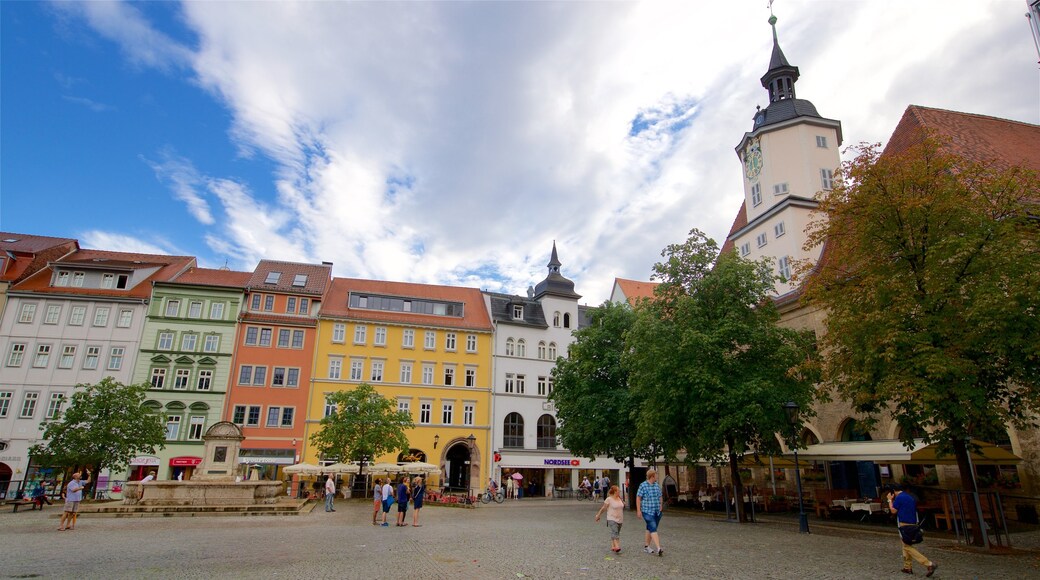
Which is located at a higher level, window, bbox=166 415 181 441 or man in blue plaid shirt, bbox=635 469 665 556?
window, bbox=166 415 181 441

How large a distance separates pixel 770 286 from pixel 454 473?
1275 inches

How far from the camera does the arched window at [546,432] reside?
47.6 m

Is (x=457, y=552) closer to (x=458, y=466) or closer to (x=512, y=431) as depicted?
(x=512, y=431)

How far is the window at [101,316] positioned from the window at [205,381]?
742 cm

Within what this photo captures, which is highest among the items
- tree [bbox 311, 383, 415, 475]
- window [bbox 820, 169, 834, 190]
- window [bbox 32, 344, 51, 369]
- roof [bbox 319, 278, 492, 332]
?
window [bbox 820, 169, 834, 190]

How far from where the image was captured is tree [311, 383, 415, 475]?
32.9 m

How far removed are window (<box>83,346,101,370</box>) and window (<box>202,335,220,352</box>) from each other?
254 inches

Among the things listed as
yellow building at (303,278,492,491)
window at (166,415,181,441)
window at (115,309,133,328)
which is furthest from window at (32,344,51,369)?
yellow building at (303,278,492,491)

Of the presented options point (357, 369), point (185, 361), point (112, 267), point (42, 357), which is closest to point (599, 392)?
point (357, 369)

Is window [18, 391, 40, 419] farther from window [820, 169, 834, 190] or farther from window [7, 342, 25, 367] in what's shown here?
window [820, 169, 834, 190]

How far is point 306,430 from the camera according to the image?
41.4 meters

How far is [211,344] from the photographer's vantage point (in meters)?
42.1

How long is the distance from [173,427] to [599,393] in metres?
28.5

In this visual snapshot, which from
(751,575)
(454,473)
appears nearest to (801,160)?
(751,575)
